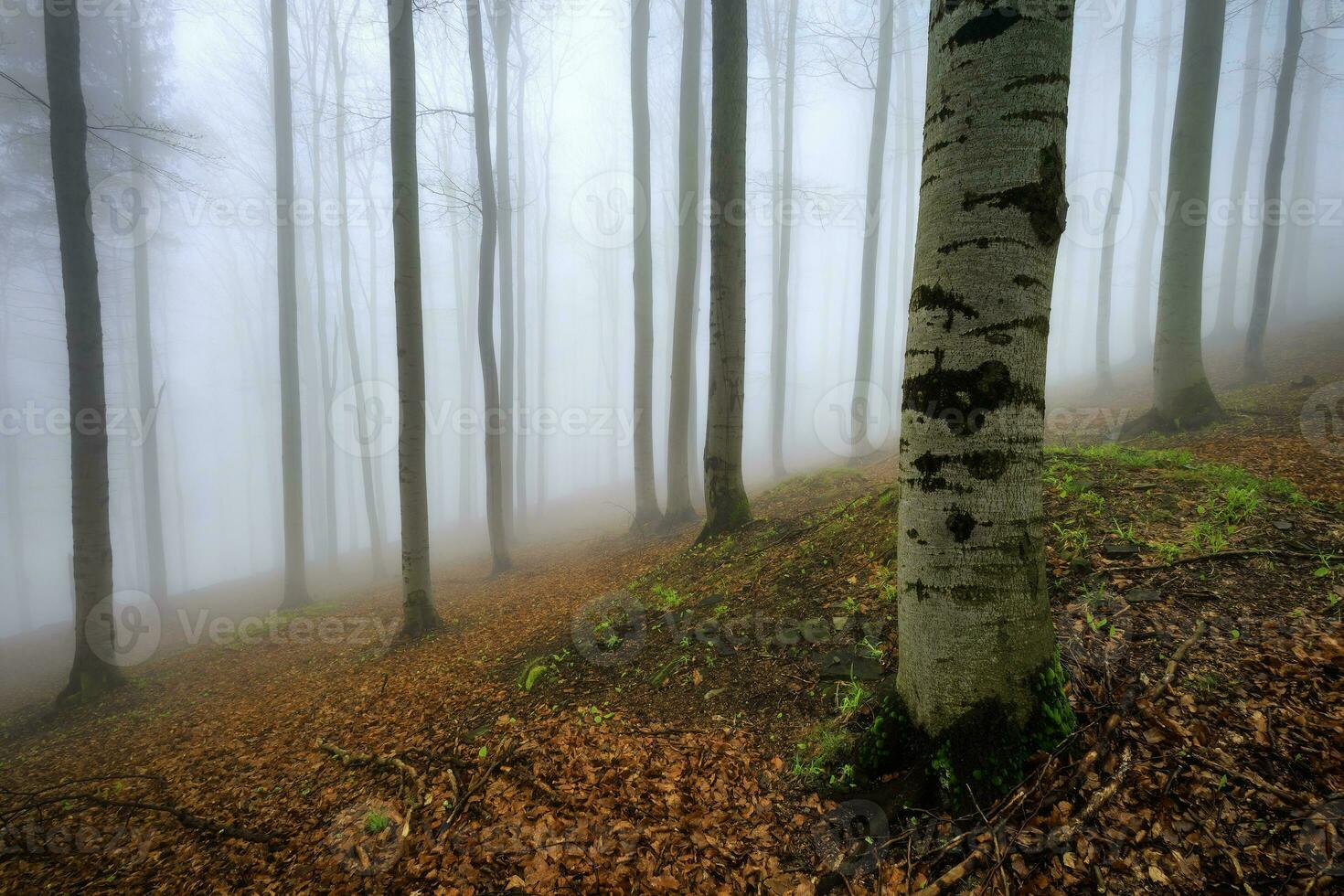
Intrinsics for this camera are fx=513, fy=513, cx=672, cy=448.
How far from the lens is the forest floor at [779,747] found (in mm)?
1940

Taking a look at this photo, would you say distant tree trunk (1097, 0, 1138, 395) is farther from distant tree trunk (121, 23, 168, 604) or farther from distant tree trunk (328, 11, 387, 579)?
distant tree trunk (121, 23, 168, 604)

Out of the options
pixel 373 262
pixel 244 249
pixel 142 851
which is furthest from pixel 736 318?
pixel 244 249

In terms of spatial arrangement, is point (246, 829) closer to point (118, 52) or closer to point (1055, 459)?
point (1055, 459)

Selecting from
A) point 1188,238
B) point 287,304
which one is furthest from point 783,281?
point 287,304

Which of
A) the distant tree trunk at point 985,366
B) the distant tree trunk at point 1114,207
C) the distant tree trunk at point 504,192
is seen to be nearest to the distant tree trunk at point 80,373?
the distant tree trunk at point 504,192

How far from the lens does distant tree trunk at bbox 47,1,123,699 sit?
678cm

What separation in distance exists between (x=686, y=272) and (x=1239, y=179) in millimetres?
27369

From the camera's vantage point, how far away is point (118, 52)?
45.9ft

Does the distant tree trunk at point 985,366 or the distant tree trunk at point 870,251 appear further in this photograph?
the distant tree trunk at point 870,251

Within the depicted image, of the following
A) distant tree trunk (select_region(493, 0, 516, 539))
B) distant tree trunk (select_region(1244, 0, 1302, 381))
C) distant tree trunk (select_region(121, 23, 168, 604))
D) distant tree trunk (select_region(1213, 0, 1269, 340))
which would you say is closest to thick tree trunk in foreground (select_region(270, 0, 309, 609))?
distant tree trunk (select_region(493, 0, 516, 539))

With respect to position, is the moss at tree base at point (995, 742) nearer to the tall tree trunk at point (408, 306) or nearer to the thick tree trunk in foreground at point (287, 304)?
the tall tree trunk at point (408, 306)

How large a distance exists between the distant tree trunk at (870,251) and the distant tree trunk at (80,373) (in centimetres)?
1440

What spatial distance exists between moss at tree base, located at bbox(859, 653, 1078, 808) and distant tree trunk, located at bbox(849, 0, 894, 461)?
39.6 feet

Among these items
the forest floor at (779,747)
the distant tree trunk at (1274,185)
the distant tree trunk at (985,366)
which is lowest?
the forest floor at (779,747)
